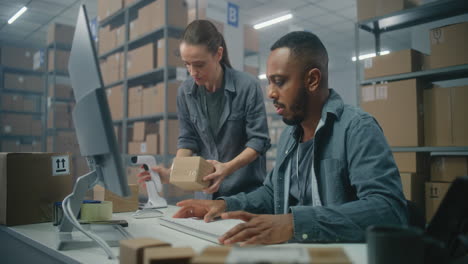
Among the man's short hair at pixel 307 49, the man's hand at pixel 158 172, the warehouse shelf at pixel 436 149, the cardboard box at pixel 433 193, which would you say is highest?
the man's short hair at pixel 307 49

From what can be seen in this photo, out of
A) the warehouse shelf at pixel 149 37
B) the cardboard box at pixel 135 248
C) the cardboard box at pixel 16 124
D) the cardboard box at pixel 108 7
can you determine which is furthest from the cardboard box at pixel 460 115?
the cardboard box at pixel 16 124

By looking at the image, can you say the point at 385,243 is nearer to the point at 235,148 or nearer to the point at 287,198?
Result: the point at 287,198

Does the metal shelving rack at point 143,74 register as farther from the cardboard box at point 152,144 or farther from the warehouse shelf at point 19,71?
the warehouse shelf at point 19,71

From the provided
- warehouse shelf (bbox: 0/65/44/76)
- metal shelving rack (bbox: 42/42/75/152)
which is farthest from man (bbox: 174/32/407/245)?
warehouse shelf (bbox: 0/65/44/76)

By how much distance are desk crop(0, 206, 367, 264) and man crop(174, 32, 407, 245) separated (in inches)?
2.3

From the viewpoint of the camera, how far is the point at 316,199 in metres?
1.06

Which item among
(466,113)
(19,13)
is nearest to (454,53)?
(466,113)

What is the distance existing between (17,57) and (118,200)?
19.5ft

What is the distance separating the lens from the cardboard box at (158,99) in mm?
3150

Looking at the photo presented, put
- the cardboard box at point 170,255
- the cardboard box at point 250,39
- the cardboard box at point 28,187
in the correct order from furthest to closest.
A: the cardboard box at point 250,39, the cardboard box at point 28,187, the cardboard box at point 170,255

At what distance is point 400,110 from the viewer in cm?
254

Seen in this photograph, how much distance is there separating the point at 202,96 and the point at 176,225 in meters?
0.81

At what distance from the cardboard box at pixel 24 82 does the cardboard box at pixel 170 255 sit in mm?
6651

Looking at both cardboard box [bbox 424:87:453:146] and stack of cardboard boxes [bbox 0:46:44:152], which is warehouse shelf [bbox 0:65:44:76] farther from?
cardboard box [bbox 424:87:453:146]
